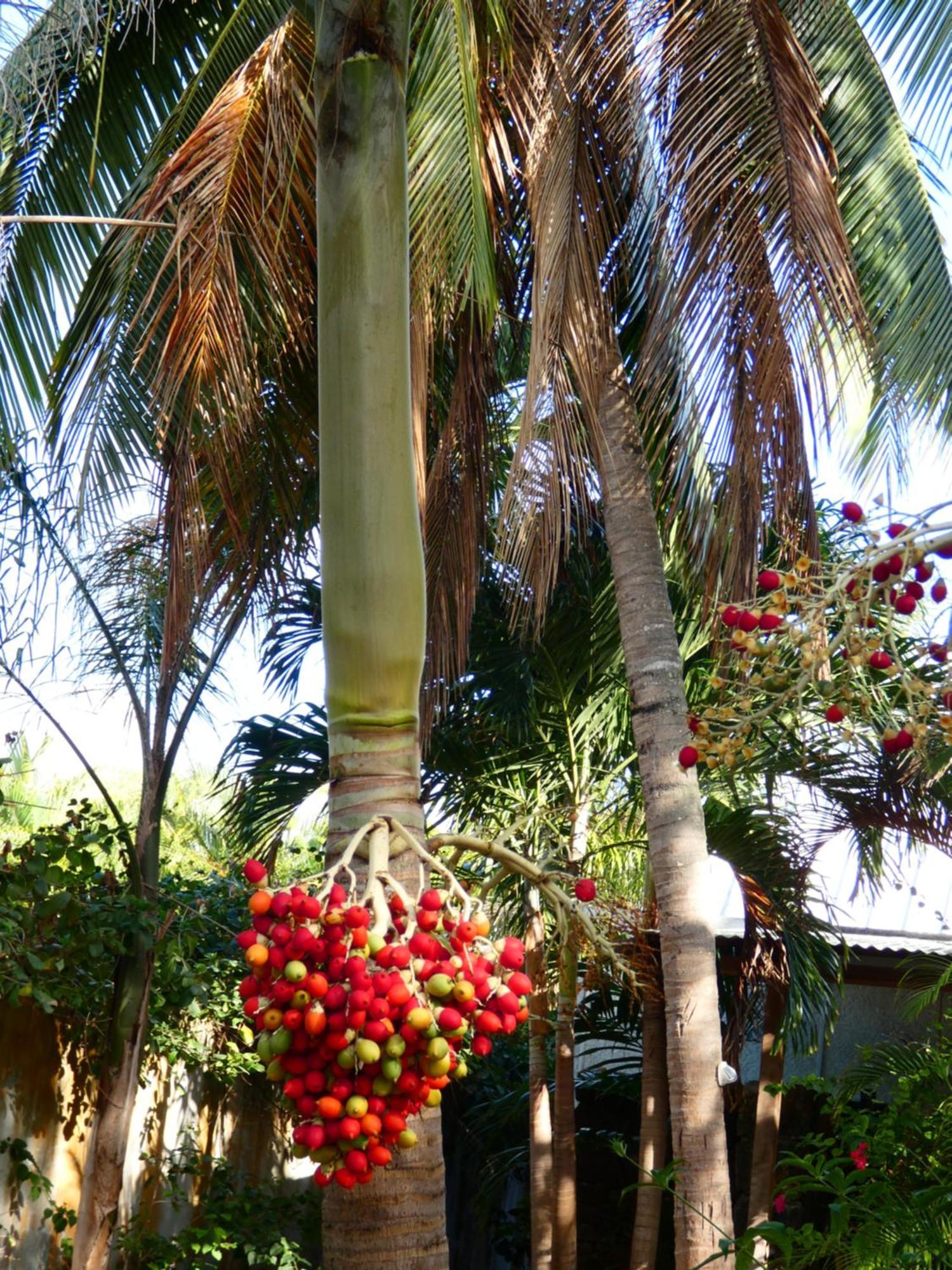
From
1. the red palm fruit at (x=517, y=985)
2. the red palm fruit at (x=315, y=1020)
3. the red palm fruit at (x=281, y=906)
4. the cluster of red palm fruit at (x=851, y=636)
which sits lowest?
the red palm fruit at (x=315, y=1020)

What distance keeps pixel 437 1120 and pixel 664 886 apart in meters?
2.22

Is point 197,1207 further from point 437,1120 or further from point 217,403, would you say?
point 437,1120

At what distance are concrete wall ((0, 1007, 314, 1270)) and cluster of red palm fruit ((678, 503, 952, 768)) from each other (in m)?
3.79

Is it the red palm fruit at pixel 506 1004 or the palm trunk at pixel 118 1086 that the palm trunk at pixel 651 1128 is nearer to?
the palm trunk at pixel 118 1086

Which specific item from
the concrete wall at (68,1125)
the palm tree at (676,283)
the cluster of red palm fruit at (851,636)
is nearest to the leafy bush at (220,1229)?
the concrete wall at (68,1125)

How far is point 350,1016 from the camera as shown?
1.95 meters

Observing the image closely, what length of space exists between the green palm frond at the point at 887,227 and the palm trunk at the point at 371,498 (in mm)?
2689

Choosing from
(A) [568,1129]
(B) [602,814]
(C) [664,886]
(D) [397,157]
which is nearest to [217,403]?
(D) [397,157]

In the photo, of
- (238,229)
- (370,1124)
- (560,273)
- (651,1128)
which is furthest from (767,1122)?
(370,1124)

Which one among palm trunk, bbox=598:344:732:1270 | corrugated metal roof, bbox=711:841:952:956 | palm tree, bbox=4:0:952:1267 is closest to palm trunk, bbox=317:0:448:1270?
palm tree, bbox=4:0:952:1267

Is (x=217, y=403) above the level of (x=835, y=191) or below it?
below

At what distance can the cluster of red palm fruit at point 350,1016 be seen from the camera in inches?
77.1

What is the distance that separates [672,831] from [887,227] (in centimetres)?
263

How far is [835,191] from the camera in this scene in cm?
509
